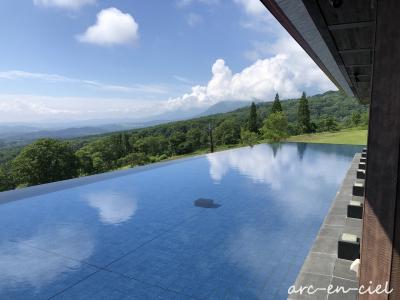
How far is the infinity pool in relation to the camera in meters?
5.43

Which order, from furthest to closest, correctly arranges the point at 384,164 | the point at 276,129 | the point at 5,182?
1. the point at 276,129
2. the point at 5,182
3. the point at 384,164

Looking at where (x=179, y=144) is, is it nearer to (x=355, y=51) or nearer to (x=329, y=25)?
(x=355, y=51)

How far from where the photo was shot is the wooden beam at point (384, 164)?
6.77 feet

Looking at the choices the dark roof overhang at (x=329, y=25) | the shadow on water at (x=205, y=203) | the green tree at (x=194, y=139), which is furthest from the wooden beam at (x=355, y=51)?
the green tree at (x=194, y=139)

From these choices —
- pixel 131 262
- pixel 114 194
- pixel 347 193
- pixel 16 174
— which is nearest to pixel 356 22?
pixel 131 262

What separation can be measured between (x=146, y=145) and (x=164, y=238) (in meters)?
39.9

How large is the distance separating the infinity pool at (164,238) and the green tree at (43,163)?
1276 centimetres

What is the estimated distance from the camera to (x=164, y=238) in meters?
7.54

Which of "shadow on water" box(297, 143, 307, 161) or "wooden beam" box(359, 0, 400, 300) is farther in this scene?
"shadow on water" box(297, 143, 307, 161)

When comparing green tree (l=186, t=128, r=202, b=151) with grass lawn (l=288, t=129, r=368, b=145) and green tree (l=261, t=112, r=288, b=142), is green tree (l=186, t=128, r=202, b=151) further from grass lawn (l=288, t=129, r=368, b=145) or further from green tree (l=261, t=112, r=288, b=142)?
green tree (l=261, t=112, r=288, b=142)

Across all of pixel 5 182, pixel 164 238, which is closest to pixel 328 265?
pixel 164 238

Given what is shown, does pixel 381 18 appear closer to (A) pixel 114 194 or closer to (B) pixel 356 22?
(B) pixel 356 22

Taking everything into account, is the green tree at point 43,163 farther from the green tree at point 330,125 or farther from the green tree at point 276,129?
the green tree at point 330,125

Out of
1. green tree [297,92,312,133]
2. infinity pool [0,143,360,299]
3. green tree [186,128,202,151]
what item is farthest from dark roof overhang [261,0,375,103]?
green tree [186,128,202,151]
